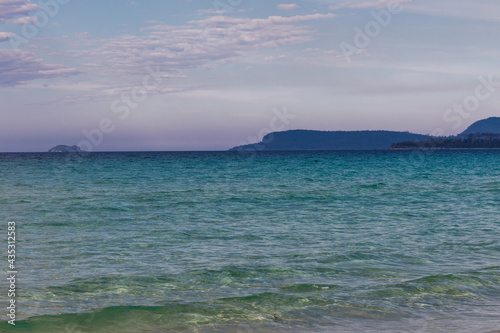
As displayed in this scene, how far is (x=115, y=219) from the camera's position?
829 inches

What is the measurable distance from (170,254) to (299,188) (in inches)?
949

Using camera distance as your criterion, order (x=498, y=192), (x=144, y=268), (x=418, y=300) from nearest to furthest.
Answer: (x=418, y=300) < (x=144, y=268) < (x=498, y=192)

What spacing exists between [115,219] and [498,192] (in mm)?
24519

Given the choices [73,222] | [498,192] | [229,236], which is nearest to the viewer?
[229,236]

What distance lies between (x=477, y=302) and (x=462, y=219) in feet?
38.7

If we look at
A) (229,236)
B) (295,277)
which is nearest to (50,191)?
(229,236)

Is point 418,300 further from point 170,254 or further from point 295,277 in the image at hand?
point 170,254

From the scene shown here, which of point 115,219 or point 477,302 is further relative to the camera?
point 115,219

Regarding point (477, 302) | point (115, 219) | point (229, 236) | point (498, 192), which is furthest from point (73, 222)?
point (498, 192)

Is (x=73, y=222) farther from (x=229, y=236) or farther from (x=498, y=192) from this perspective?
(x=498, y=192)

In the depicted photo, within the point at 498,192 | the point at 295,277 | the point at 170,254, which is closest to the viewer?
the point at 295,277

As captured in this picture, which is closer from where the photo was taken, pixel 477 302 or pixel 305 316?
pixel 305 316

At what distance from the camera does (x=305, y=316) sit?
8750mm

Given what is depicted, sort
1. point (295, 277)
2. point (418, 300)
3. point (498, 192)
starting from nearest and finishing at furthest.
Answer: point (418, 300), point (295, 277), point (498, 192)
